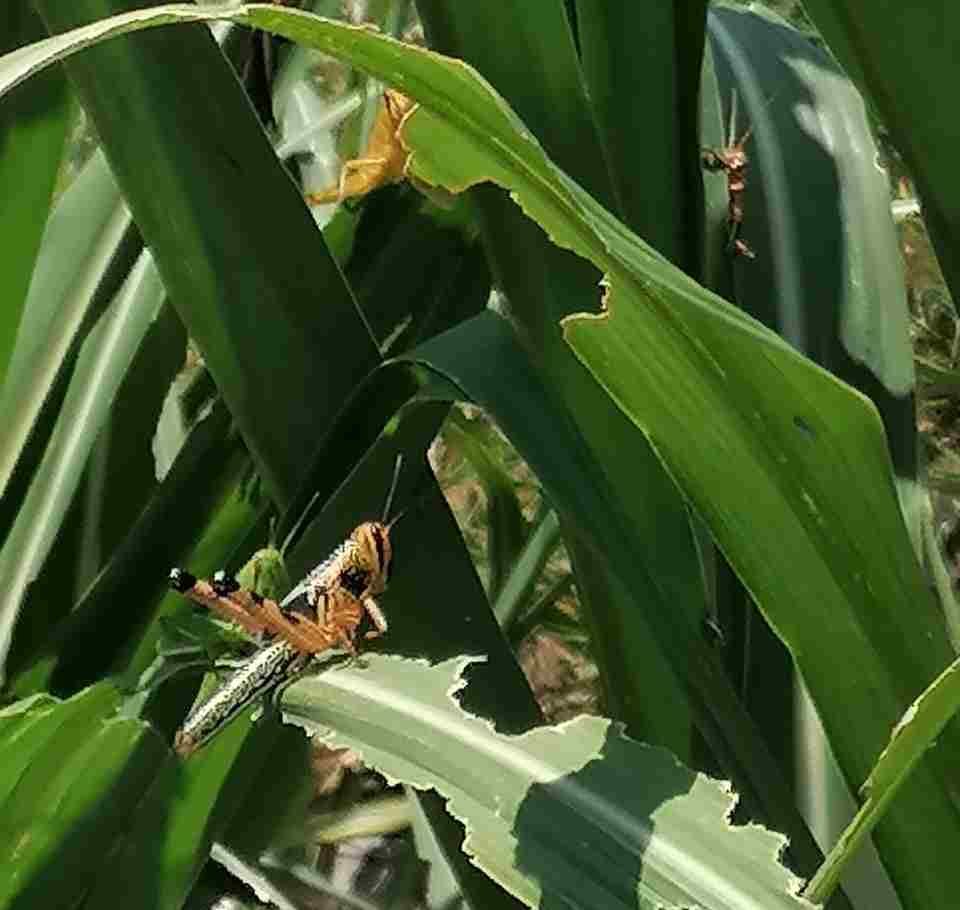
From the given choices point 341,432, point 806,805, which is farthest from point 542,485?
point 806,805

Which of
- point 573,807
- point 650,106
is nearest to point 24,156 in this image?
point 650,106

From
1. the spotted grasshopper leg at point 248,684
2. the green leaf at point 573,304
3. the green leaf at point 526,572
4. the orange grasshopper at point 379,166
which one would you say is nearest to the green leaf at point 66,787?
the spotted grasshopper leg at point 248,684

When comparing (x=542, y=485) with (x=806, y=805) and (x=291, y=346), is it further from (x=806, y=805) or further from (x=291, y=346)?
(x=806, y=805)

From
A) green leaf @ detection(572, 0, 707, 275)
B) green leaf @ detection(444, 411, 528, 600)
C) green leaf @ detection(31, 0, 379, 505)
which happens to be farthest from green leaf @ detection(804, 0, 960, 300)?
green leaf @ detection(444, 411, 528, 600)

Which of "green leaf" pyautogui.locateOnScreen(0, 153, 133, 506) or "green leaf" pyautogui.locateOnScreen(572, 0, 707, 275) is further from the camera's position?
"green leaf" pyautogui.locateOnScreen(0, 153, 133, 506)

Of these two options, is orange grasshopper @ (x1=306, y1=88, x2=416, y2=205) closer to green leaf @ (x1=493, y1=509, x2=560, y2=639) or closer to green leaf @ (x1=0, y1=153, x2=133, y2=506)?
green leaf @ (x1=0, y1=153, x2=133, y2=506)

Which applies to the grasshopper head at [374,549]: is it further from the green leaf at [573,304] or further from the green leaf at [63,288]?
the green leaf at [63,288]

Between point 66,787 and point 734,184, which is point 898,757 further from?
point 734,184
